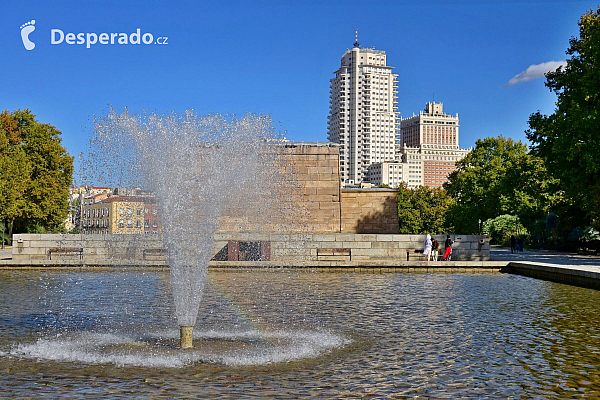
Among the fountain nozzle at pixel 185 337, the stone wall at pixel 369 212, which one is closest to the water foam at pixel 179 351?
the fountain nozzle at pixel 185 337

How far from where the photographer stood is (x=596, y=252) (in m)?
36.0

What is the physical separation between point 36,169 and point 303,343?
1658 inches

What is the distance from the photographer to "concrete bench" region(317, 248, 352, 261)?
88.0 feet

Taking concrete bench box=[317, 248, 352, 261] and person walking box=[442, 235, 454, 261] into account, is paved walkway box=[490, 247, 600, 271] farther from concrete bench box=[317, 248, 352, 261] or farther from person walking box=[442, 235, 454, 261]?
concrete bench box=[317, 248, 352, 261]

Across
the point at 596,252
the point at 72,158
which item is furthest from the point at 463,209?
the point at 72,158

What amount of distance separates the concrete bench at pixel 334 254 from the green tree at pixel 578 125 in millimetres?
10715

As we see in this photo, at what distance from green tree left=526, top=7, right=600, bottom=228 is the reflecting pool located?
12.8 meters

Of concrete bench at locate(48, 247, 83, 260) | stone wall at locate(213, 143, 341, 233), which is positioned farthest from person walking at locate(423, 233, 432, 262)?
concrete bench at locate(48, 247, 83, 260)

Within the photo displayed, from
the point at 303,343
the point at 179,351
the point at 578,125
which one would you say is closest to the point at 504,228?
the point at 578,125

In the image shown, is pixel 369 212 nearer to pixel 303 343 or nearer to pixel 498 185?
pixel 303 343

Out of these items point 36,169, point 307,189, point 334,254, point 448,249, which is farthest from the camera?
point 36,169

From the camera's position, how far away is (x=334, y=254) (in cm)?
2708

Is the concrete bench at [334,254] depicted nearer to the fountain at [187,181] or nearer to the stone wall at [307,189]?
the stone wall at [307,189]

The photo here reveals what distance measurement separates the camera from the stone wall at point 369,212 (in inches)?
1300
